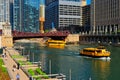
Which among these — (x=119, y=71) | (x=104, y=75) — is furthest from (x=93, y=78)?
(x=119, y=71)

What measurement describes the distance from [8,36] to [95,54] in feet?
242

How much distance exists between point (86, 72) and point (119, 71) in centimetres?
847

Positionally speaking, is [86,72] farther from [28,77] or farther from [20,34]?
[20,34]

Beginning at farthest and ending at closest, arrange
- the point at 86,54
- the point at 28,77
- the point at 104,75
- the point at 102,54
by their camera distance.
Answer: the point at 86,54 → the point at 102,54 → the point at 104,75 → the point at 28,77

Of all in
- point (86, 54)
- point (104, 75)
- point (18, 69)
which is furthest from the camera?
point (86, 54)

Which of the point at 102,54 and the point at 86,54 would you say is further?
the point at 86,54

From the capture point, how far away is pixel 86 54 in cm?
11025

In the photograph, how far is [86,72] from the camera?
70.5 metres

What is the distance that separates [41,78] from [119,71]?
28419 mm

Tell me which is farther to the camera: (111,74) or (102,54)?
(102,54)

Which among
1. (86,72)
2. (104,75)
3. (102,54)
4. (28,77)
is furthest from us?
(102,54)

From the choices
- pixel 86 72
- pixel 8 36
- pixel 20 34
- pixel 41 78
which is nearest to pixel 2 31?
pixel 8 36

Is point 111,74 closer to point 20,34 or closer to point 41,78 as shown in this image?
point 41,78

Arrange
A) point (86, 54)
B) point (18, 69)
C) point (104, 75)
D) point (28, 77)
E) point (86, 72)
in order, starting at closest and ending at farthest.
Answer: point (28, 77), point (18, 69), point (104, 75), point (86, 72), point (86, 54)
